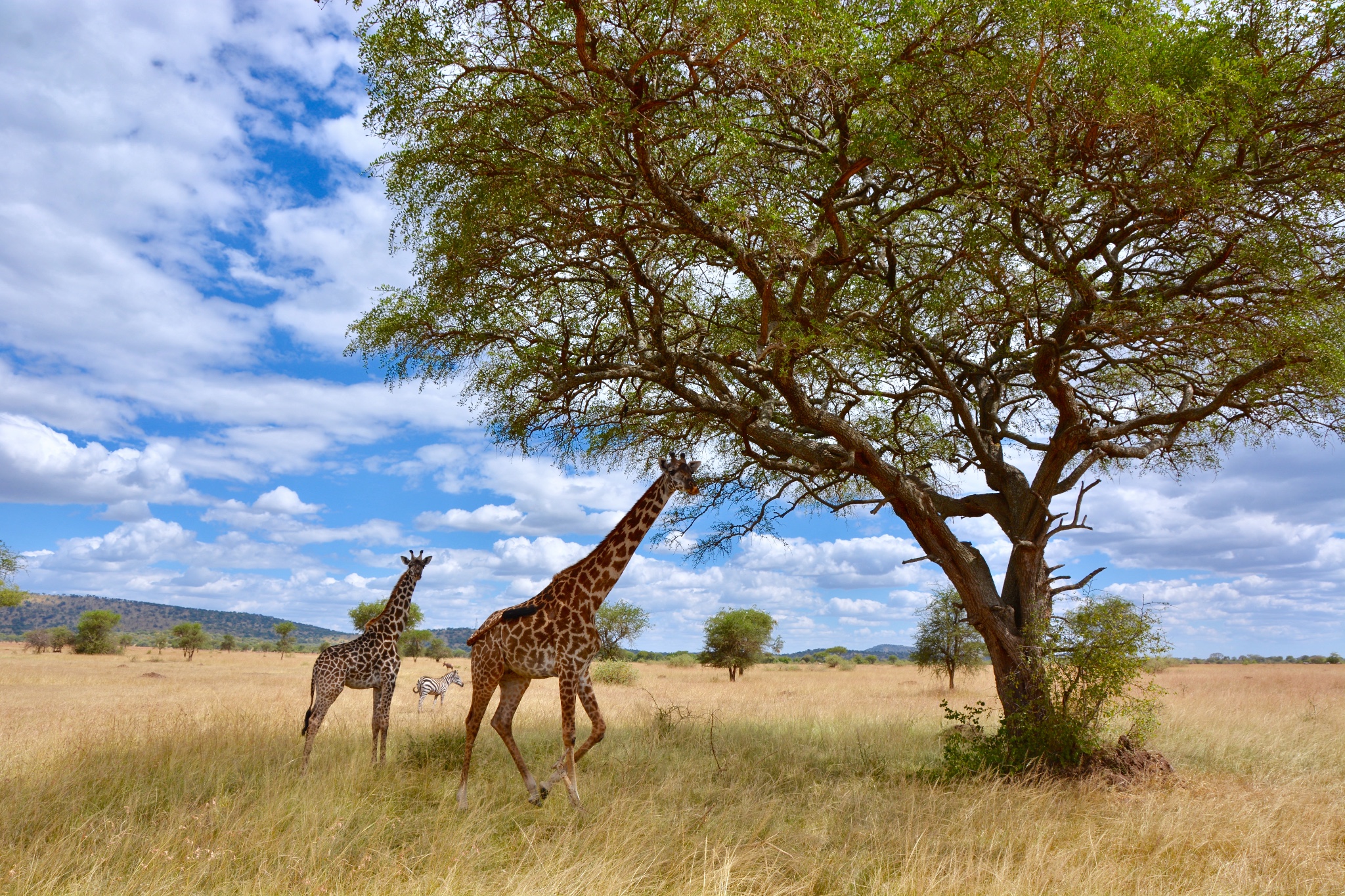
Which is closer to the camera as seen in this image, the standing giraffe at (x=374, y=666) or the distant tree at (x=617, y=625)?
the standing giraffe at (x=374, y=666)

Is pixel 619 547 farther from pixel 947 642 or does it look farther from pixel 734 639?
pixel 734 639

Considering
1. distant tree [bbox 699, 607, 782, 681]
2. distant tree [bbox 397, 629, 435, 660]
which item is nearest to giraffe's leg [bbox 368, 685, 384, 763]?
distant tree [bbox 699, 607, 782, 681]

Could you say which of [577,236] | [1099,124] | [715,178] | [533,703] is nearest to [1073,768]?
[1099,124]

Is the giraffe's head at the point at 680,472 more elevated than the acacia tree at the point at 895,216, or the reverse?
the acacia tree at the point at 895,216

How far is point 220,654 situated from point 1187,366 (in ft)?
206

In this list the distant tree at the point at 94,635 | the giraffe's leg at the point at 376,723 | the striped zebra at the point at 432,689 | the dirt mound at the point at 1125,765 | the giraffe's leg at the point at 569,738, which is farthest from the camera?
the distant tree at the point at 94,635

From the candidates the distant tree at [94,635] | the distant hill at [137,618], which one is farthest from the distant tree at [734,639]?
the distant hill at [137,618]

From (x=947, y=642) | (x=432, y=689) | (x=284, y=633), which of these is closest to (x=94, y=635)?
(x=284, y=633)

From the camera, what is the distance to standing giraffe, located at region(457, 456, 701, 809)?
7480 mm

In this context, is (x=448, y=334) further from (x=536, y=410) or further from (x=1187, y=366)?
(x=1187, y=366)

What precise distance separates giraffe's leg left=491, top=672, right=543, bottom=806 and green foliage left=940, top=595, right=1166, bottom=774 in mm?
5713

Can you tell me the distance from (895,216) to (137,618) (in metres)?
170

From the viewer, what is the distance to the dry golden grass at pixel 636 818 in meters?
5.86

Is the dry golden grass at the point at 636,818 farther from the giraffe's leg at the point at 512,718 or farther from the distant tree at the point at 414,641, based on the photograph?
the distant tree at the point at 414,641
